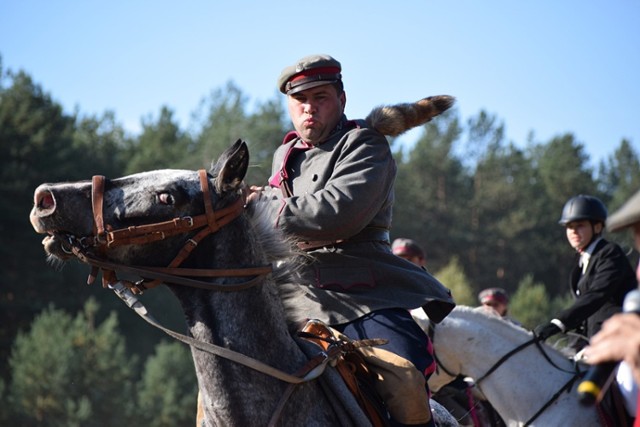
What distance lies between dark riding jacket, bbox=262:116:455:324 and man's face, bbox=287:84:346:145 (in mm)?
87

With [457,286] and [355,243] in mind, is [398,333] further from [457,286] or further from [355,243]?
[457,286]

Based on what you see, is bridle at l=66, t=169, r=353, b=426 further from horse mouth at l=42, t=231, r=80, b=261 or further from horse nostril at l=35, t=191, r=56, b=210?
horse nostril at l=35, t=191, r=56, b=210

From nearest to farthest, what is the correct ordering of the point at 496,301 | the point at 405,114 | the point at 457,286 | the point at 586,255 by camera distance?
the point at 405,114 → the point at 586,255 → the point at 496,301 → the point at 457,286

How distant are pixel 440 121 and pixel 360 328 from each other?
248ft

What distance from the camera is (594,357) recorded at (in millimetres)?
3115

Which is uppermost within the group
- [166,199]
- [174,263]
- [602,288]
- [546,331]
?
[166,199]

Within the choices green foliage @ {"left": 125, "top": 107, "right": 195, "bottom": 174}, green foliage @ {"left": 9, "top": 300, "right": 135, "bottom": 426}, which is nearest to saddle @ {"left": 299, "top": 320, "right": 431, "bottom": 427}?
green foliage @ {"left": 9, "top": 300, "right": 135, "bottom": 426}

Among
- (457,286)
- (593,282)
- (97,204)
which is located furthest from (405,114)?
(457,286)

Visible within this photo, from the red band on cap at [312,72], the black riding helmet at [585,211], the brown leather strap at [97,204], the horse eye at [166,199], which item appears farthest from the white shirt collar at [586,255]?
the brown leather strap at [97,204]

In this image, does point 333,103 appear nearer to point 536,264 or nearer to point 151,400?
point 151,400

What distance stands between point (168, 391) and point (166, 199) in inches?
1527

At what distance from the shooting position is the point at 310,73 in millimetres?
6184

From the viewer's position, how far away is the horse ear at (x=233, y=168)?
16.5 ft

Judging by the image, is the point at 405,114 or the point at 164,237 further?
the point at 405,114
